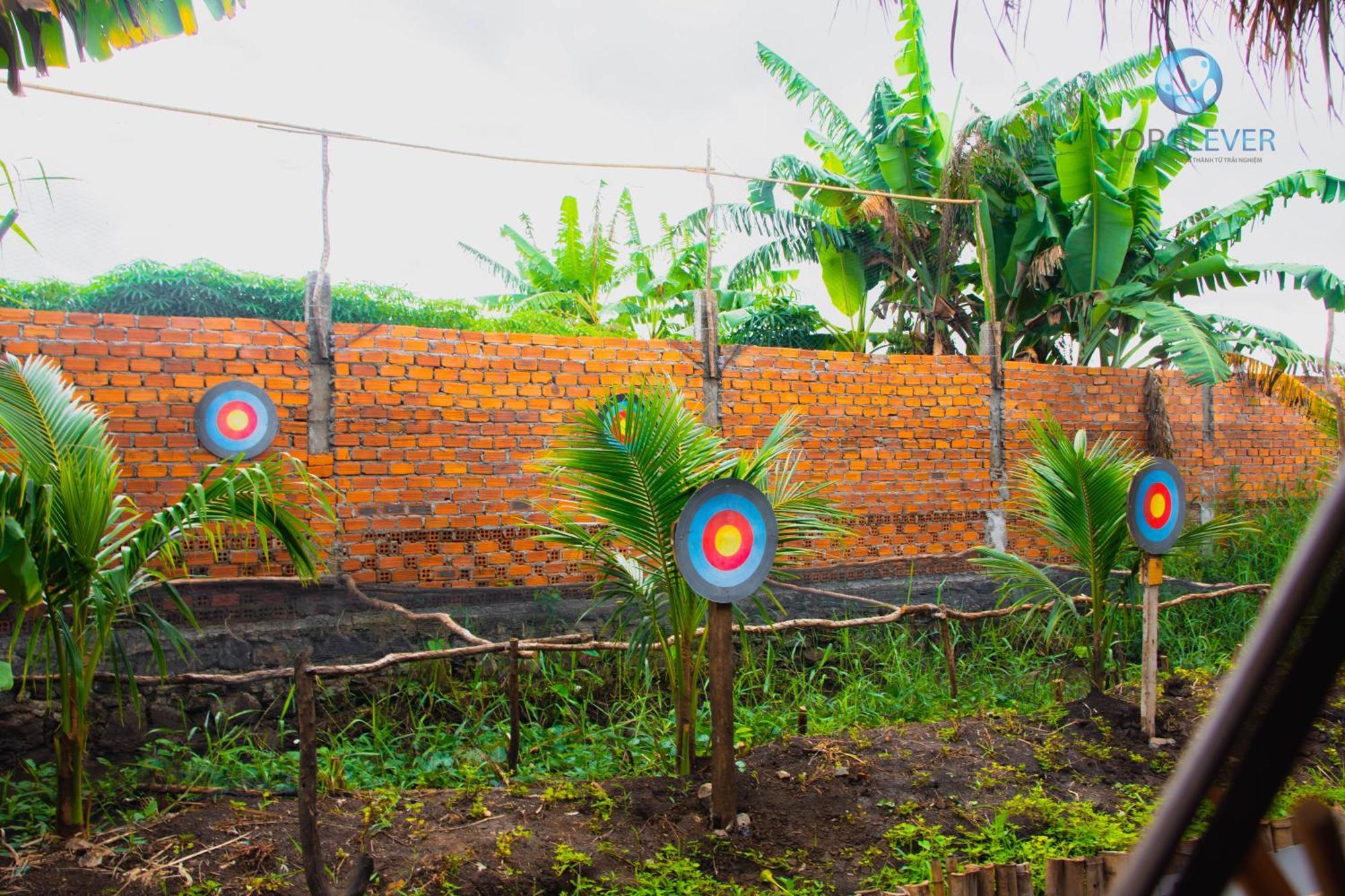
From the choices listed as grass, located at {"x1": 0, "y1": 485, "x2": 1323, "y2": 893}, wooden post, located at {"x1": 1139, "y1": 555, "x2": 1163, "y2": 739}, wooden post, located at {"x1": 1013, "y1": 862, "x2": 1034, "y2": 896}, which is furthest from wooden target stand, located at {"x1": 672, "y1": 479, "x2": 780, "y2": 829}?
wooden post, located at {"x1": 1139, "y1": 555, "x2": 1163, "y2": 739}

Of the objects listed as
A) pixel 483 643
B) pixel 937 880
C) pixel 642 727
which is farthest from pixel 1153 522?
pixel 483 643

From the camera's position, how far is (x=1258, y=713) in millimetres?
465

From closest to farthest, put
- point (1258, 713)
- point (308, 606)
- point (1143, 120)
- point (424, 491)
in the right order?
1. point (1258, 713)
2. point (308, 606)
3. point (424, 491)
4. point (1143, 120)

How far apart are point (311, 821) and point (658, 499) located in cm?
167

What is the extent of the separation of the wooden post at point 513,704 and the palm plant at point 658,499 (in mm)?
466

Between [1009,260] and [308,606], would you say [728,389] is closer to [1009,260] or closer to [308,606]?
[308,606]

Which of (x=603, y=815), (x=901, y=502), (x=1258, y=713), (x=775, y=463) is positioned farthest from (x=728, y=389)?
(x=1258, y=713)

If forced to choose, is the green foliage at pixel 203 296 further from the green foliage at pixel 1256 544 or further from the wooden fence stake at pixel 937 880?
the wooden fence stake at pixel 937 880

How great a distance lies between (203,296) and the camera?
815cm

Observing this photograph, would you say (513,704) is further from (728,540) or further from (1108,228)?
(1108,228)

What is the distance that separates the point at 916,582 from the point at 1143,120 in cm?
583

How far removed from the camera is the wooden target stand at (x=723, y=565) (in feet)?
11.1

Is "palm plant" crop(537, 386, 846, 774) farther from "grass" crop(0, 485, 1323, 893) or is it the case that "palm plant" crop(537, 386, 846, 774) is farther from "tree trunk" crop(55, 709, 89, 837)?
"tree trunk" crop(55, 709, 89, 837)

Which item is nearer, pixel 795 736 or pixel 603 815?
pixel 603 815
